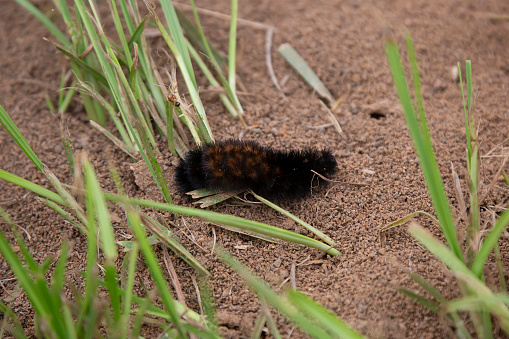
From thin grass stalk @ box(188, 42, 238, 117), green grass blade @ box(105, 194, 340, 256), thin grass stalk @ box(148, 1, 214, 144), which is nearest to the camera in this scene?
green grass blade @ box(105, 194, 340, 256)

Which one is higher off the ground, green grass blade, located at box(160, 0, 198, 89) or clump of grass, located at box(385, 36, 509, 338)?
green grass blade, located at box(160, 0, 198, 89)

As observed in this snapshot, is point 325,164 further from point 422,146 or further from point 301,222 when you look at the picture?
point 422,146

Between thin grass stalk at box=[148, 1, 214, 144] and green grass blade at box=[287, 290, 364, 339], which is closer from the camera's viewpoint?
green grass blade at box=[287, 290, 364, 339]

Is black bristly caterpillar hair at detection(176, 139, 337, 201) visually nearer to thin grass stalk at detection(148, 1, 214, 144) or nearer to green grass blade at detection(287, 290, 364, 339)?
thin grass stalk at detection(148, 1, 214, 144)

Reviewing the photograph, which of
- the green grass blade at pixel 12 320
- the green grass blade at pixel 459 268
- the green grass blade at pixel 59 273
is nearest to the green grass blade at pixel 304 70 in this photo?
the green grass blade at pixel 459 268

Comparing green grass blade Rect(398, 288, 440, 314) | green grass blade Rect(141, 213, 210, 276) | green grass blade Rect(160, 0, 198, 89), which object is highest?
green grass blade Rect(160, 0, 198, 89)

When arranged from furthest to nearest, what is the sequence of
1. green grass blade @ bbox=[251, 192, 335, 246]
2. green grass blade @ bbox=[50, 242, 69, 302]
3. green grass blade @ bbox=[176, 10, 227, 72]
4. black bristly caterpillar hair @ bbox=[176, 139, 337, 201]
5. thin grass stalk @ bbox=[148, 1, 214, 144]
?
green grass blade @ bbox=[176, 10, 227, 72] < thin grass stalk @ bbox=[148, 1, 214, 144] < black bristly caterpillar hair @ bbox=[176, 139, 337, 201] < green grass blade @ bbox=[251, 192, 335, 246] < green grass blade @ bbox=[50, 242, 69, 302]

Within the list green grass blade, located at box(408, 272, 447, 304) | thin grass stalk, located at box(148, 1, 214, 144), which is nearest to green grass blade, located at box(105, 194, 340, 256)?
green grass blade, located at box(408, 272, 447, 304)
